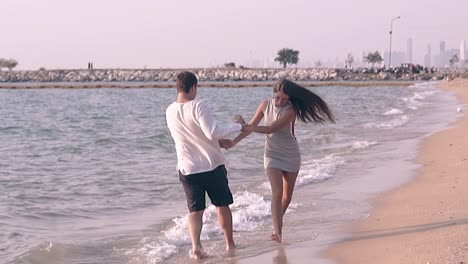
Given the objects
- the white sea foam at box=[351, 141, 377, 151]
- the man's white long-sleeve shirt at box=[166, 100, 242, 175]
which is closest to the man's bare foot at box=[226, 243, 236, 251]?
the man's white long-sleeve shirt at box=[166, 100, 242, 175]

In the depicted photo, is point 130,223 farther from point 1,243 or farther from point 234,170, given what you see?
point 234,170

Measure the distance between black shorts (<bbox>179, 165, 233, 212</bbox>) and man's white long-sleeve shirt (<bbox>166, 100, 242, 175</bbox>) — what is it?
50 millimetres

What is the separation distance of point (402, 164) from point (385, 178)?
1.75 m

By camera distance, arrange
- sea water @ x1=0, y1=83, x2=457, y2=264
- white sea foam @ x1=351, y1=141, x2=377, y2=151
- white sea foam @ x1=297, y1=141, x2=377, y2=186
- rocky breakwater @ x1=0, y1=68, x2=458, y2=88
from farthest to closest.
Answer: rocky breakwater @ x1=0, y1=68, x2=458, y2=88 → white sea foam @ x1=351, y1=141, x2=377, y2=151 → white sea foam @ x1=297, y1=141, x2=377, y2=186 → sea water @ x1=0, y1=83, x2=457, y2=264

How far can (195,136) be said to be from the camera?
246 inches

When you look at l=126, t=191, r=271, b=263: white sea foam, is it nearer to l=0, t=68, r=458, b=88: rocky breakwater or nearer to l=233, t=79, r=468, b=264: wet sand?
l=233, t=79, r=468, b=264: wet sand

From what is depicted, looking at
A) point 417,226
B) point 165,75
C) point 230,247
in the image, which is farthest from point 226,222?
point 165,75

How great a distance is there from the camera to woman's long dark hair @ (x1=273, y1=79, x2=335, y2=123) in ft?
22.5

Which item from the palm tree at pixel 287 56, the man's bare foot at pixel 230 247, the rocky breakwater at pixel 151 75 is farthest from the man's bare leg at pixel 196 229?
the palm tree at pixel 287 56

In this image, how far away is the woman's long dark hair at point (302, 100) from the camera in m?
6.87

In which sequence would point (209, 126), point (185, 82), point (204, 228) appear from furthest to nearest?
1. point (204, 228)
2. point (185, 82)
3. point (209, 126)

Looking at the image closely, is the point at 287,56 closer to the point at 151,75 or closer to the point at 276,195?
the point at 151,75

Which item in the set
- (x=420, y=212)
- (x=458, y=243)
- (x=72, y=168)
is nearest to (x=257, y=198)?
(x=420, y=212)

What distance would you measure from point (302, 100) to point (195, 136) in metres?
1.21
